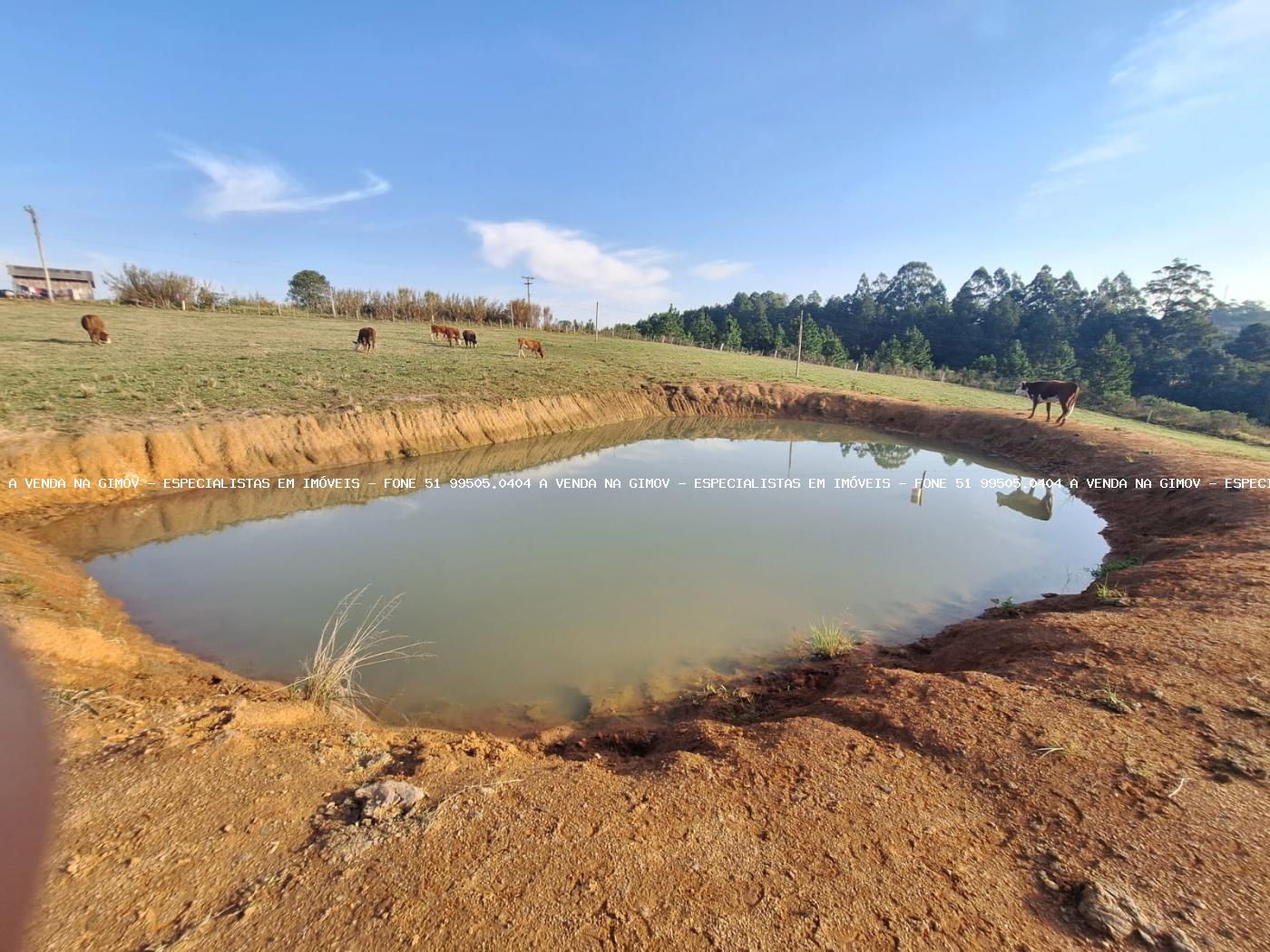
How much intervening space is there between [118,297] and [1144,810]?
46.8m

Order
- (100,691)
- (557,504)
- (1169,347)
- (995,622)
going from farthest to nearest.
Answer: (1169,347)
(557,504)
(995,622)
(100,691)

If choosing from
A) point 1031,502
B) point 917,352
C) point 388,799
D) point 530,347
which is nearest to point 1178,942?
point 388,799

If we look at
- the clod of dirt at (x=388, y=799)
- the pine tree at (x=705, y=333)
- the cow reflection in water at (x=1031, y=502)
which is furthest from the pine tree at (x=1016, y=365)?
the clod of dirt at (x=388, y=799)

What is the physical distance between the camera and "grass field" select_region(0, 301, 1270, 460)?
32.7 ft

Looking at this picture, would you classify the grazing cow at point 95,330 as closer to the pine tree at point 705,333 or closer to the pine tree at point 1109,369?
the pine tree at point 1109,369

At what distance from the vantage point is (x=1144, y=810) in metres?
2.43

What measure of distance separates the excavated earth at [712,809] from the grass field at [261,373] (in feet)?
24.6

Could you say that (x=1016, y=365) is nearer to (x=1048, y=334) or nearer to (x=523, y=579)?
(x=1048, y=334)

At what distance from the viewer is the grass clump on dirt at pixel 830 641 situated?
5.19 meters

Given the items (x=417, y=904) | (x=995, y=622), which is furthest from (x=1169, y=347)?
(x=417, y=904)

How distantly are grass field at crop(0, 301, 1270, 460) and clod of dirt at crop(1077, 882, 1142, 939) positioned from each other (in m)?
13.2

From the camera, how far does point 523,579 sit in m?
6.64

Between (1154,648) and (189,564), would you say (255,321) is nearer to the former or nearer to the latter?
(189,564)

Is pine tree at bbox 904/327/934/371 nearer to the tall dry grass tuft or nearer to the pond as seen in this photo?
the pond
